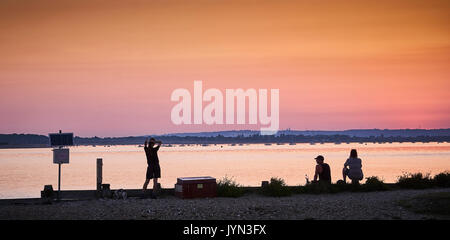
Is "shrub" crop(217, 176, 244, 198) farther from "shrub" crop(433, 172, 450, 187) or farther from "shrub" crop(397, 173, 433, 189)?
"shrub" crop(433, 172, 450, 187)

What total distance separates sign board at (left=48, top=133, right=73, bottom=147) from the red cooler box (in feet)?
13.8

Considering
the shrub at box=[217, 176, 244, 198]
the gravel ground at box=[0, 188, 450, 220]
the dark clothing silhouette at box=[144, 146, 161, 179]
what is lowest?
the gravel ground at box=[0, 188, 450, 220]

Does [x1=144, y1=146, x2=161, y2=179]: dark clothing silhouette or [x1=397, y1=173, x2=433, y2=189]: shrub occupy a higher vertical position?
[x1=144, y1=146, x2=161, y2=179]: dark clothing silhouette

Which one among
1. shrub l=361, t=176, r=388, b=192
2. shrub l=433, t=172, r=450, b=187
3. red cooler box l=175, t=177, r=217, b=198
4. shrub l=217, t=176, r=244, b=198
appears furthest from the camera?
shrub l=433, t=172, r=450, b=187

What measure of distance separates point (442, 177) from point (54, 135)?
14.8 m

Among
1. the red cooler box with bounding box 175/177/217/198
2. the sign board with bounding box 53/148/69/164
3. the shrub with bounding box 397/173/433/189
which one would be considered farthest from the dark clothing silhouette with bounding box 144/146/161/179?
the shrub with bounding box 397/173/433/189

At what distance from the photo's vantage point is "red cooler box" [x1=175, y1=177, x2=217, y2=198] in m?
21.1

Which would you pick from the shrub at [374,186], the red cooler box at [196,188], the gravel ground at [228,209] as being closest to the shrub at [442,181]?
the shrub at [374,186]

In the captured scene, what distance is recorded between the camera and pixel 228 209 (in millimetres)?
18062

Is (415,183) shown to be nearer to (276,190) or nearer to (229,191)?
(276,190)

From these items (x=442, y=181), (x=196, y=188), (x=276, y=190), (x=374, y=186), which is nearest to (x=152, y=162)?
(x=196, y=188)

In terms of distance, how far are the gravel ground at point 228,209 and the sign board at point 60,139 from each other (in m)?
2.47
